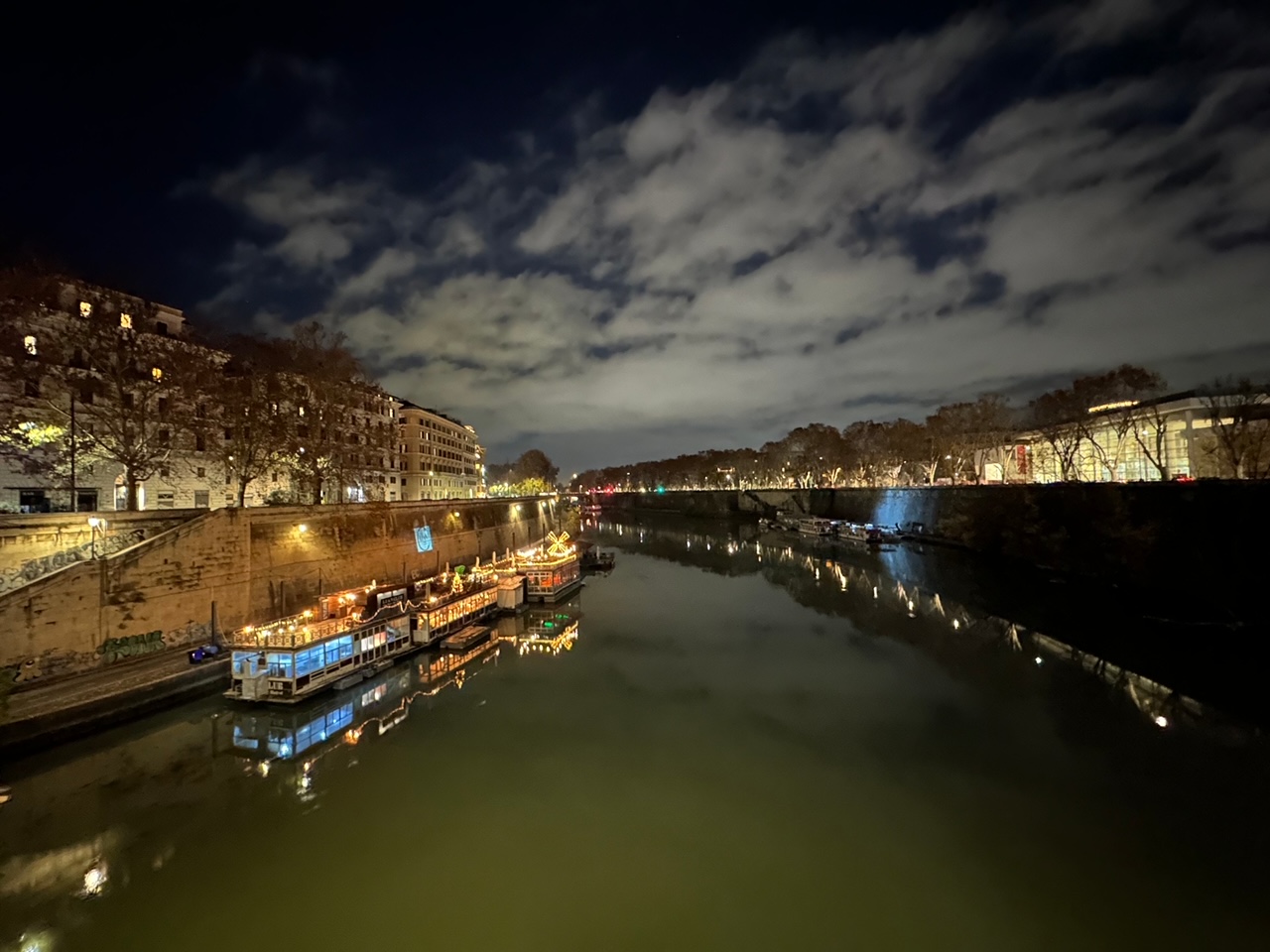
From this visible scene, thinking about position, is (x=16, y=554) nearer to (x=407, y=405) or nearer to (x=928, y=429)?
(x=407, y=405)

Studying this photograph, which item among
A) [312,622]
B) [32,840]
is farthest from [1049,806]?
[312,622]

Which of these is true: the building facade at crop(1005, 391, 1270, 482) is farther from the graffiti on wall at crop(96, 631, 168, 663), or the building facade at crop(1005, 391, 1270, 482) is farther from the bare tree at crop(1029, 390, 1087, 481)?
the graffiti on wall at crop(96, 631, 168, 663)

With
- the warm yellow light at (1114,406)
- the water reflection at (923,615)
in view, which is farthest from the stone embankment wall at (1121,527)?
the warm yellow light at (1114,406)

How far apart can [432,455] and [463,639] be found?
54.6m

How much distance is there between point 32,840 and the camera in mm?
10875

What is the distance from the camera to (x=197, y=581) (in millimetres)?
20062

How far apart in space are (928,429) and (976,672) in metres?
55.2

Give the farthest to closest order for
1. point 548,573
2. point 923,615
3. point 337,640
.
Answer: point 548,573
point 923,615
point 337,640

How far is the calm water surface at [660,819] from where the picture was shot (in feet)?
29.4

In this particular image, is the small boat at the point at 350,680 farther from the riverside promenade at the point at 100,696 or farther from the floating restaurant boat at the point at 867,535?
the floating restaurant boat at the point at 867,535

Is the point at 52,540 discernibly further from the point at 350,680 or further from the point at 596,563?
the point at 596,563

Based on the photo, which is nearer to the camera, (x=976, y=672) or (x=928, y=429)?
(x=976, y=672)

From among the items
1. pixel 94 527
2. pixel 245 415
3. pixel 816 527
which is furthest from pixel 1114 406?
pixel 94 527

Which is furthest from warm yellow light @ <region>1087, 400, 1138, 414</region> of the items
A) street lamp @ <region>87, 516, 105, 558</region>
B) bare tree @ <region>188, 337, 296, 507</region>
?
street lamp @ <region>87, 516, 105, 558</region>
